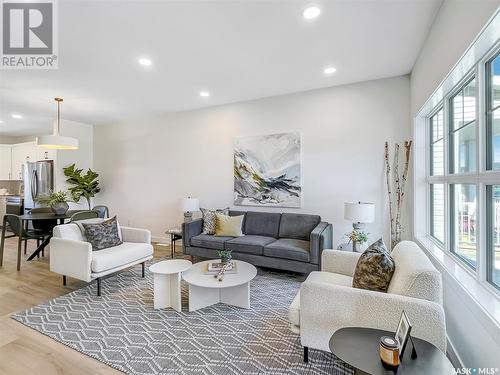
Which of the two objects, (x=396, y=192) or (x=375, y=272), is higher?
(x=396, y=192)

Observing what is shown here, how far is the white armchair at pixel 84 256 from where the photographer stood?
114 inches

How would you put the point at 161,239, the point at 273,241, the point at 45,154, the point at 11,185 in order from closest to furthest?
the point at 273,241, the point at 161,239, the point at 45,154, the point at 11,185

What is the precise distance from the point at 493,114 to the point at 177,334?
9.62 feet

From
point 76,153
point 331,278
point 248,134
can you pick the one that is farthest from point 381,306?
point 76,153

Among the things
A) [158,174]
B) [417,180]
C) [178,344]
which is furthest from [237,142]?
[178,344]

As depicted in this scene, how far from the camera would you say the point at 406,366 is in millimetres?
1169

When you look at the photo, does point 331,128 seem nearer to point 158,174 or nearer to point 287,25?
point 287,25

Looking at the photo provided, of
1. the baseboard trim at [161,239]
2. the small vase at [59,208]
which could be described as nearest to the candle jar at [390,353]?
the small vase at [59,208]

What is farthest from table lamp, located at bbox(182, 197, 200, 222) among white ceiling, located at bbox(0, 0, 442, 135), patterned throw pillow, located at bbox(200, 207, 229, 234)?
white ceiling, located at bbox(0, 0, 442, 135)

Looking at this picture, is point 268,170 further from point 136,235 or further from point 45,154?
point 45,154

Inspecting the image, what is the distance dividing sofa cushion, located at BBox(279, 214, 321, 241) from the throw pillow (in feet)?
2.22

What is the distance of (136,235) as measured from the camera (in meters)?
3.66

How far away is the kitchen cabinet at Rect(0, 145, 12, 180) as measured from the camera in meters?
6.89

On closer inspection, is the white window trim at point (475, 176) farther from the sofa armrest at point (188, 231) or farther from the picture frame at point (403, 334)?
the sofa armrest at point (188, 231)
